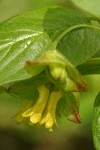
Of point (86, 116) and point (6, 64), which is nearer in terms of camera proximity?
point (6, 64)

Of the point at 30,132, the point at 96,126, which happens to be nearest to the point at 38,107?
the point at 96,126

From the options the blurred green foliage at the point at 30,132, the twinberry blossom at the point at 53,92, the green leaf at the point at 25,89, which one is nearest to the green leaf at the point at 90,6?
the twinberry blossom at the point at 53,92

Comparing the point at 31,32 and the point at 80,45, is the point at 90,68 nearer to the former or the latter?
the point at 80,45

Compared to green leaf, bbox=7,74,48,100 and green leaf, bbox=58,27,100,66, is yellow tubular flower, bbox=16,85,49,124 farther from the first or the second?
green leaf, bbox=58,27,100,66

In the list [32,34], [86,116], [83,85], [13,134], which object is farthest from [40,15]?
[13,134]

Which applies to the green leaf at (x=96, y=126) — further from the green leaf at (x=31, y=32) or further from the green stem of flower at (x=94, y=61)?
the green leaf at (x=31, y=32)

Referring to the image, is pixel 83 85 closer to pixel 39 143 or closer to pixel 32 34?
pixel 32 34

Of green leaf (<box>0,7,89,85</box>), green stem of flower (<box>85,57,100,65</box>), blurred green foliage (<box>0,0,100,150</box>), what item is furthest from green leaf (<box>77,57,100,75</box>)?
blurred green foliage (<box>0,0,100,150</box>)
